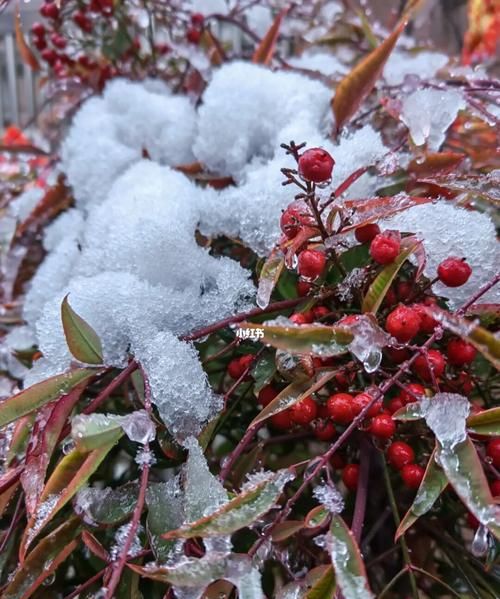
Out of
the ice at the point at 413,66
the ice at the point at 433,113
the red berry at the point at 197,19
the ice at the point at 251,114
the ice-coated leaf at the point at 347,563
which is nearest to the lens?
the ice-coated leaf at the point at 347,563

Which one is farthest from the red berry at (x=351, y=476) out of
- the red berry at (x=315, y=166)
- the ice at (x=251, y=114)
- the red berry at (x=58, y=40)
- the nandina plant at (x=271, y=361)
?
the red berry at (x=58, y=40)

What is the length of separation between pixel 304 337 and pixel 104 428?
131 mm

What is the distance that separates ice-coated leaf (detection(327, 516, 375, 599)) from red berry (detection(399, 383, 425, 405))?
9 centimetres

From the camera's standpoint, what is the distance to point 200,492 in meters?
0.38

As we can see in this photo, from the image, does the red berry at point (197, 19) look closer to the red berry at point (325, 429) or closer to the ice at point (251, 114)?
the ice at point (251, 114)

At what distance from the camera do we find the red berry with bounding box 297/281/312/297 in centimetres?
46

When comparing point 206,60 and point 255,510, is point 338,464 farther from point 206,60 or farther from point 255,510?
point 206,60

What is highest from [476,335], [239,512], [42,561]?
[476,335]

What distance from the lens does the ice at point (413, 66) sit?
75cm

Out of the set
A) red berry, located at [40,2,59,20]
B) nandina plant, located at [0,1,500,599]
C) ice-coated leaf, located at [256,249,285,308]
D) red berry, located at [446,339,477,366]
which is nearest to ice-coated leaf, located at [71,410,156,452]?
nandina plant, located at [0,1,500,599]

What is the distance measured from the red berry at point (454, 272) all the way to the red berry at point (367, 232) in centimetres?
5

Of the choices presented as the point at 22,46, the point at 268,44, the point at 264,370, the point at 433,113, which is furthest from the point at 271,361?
the point at 22,46

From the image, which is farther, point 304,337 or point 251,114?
point 251,114

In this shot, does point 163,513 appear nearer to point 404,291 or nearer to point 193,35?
point 404,291
